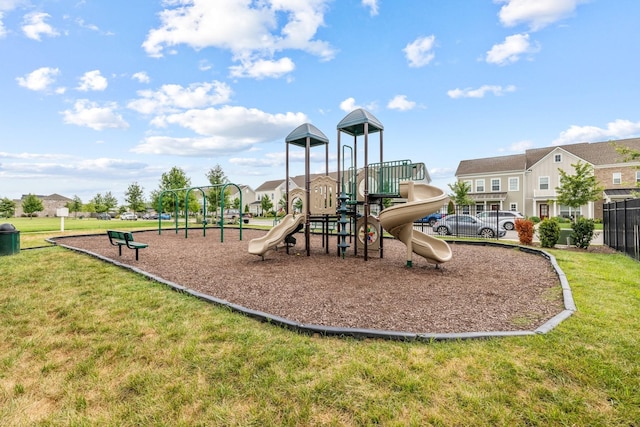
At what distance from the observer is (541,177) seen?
3356cm

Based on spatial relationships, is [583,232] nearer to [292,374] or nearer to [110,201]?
[292,374]

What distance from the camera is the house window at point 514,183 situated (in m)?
34.6

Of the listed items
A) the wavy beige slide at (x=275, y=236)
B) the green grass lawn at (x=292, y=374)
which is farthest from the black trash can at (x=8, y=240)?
the wavy beige slide at (x=275, y=236)

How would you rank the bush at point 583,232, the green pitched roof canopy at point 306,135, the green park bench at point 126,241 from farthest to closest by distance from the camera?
1. the bush at point 583,232
2. the green pitched roof canopy at point 306,135
3. the green park bench at point 126,241

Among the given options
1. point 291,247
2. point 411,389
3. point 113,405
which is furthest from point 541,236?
point 113,405

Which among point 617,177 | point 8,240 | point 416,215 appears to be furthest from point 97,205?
point 617,177

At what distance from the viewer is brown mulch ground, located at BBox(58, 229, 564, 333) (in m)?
3.99

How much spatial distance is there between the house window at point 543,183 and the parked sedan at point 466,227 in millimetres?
22237

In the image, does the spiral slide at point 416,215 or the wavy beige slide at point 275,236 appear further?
the wavy beige slide at point 275,236

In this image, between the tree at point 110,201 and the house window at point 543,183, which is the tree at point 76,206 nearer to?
the tree at point 110,201

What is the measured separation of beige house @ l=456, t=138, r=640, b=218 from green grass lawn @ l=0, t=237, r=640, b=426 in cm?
3416

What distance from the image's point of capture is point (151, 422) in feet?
7.35

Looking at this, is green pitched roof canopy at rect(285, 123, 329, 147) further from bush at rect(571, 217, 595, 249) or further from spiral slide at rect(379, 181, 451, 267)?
bush at rect(571, 217, 595, 249)

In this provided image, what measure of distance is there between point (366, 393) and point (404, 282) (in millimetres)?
3769
